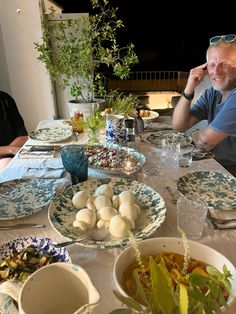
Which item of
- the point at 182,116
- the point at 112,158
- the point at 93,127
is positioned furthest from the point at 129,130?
the point at 182,116

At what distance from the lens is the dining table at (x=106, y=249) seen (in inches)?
23.7

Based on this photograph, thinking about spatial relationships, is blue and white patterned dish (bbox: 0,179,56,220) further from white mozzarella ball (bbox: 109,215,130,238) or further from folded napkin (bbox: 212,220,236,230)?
folded napkin (bbox: 212,220,236,230)

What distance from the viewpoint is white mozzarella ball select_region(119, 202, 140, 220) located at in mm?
713

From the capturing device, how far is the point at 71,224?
0.74m

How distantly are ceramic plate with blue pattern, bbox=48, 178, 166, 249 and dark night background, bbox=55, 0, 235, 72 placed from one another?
429cm

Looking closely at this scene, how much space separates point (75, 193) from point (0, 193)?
0.27m

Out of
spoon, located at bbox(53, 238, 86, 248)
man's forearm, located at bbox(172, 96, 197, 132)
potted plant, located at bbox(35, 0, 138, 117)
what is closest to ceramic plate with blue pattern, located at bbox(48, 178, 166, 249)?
spoon, located at bbox(53, 238, 86, 248)

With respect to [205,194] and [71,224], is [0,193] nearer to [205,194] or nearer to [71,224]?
[71,224]

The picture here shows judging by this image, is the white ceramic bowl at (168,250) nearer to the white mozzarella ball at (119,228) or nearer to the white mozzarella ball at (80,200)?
the white mozzarella ball at (119,228)

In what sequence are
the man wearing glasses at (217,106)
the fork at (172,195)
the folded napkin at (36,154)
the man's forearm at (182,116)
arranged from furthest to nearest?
the man's forearm at (182,116) → the man wearing glasses at (217,106) → the folded napkin at (36,154) → the fork at (172,195)

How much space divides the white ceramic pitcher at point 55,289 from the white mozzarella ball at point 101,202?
289 millimetres

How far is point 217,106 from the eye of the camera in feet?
5.45

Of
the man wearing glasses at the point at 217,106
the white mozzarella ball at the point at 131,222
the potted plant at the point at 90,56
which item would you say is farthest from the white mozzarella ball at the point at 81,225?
the potted plant at the point at 90,56

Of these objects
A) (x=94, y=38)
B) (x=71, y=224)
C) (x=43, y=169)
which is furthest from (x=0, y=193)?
(x=94, y=38)
